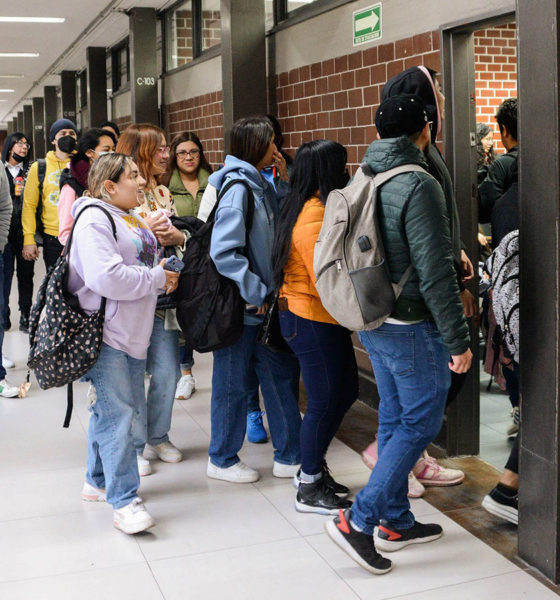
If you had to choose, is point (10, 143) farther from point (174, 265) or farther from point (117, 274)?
point (117, 274)

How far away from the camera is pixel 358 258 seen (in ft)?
8.82

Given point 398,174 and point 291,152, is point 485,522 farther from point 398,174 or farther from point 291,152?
point 291,152

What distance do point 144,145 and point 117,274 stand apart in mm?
1194

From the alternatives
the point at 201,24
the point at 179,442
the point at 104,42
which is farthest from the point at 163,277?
the point at 104,42

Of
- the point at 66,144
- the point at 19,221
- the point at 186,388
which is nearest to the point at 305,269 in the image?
the point at 186,388

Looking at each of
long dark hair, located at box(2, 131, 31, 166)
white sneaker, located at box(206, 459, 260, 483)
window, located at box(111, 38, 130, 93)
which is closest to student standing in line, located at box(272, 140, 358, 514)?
white sneaker, located at box(206, 459, 260, 483)

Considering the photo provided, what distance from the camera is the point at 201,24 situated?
8758 millimetres

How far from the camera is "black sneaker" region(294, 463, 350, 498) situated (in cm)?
348

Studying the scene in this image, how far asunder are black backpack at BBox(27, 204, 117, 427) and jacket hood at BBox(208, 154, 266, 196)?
0.60 meters

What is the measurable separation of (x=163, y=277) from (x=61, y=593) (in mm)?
1191

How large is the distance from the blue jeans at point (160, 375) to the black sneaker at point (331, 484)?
0.72 meters

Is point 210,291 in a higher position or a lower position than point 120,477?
higher

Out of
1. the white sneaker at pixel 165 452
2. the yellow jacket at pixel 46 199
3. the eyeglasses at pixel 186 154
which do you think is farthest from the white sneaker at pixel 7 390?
the eyeglasses at pixel 186 154

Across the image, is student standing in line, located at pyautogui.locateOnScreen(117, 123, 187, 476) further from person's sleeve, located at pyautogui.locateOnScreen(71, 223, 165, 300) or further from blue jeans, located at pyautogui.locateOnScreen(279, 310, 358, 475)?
blue jeans, located at pyautogui.locateOnScreen(279, 310, 358, 475)
